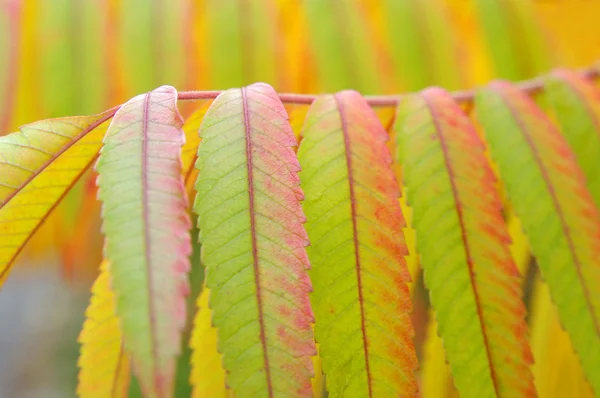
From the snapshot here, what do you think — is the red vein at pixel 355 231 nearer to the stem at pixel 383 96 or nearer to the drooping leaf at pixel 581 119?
the stem at pixel 383 96

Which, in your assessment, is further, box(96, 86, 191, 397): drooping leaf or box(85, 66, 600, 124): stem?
box(85, 66, 600, 124): stem

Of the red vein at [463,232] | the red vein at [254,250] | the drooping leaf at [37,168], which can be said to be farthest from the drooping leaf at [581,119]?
the drooping leaf at [37,168]

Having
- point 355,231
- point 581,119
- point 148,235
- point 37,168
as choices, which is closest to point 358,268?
point 355,231

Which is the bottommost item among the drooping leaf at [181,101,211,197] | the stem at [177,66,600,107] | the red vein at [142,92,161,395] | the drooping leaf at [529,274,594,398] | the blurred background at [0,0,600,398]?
the red vein at [142,92,161,395]

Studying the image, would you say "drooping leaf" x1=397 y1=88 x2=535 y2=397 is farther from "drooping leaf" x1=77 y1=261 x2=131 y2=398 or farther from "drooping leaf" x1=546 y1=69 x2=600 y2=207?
"drooping leaf" x1=77 y1=261 x2=131 y2=398

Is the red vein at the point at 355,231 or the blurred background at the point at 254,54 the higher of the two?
the blurred background at the point at 254,54

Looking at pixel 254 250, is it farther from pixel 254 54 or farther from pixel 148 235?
pixel 254 54

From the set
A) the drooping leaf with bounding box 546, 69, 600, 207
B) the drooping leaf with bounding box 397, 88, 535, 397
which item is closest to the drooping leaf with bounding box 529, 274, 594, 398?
the drooping leaf with bounding box 546, 69, 600, 207
